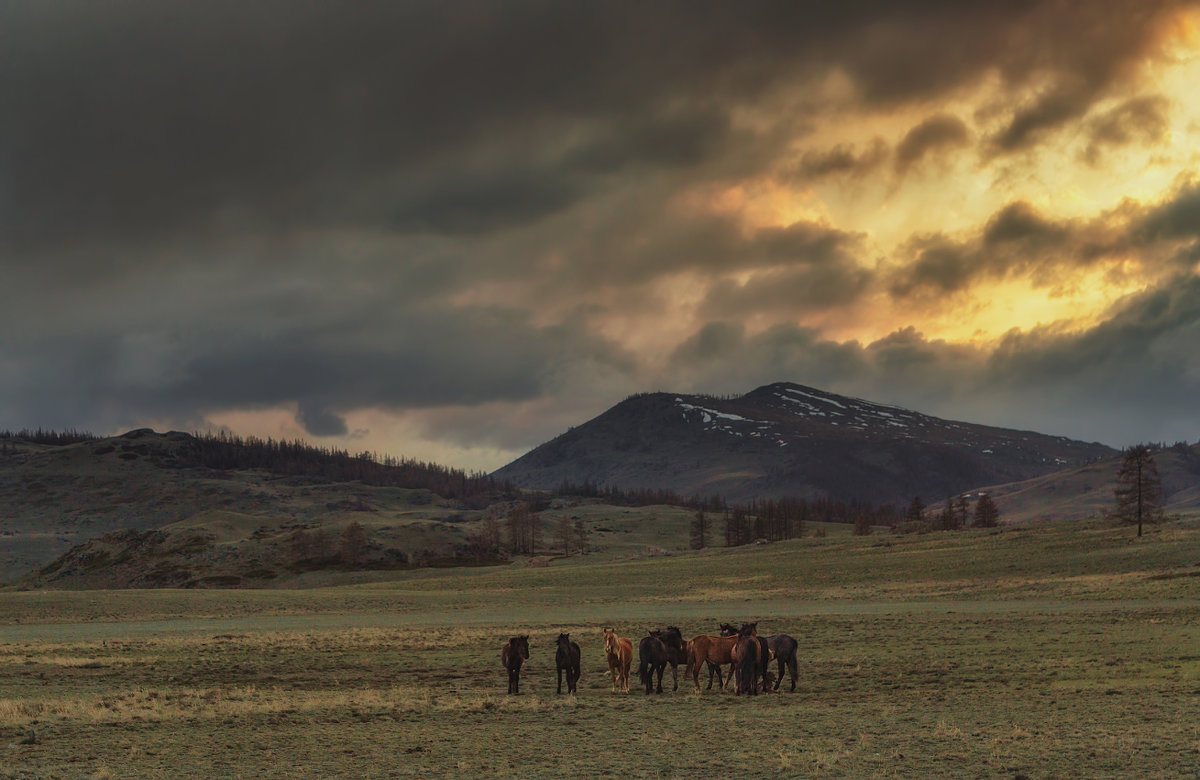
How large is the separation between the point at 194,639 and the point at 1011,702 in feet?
134

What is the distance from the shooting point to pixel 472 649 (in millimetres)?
42812

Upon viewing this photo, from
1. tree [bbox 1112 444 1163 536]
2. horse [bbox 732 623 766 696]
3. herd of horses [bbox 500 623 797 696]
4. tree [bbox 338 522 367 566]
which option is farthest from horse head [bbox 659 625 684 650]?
tree [bbox 338 522 367 566]

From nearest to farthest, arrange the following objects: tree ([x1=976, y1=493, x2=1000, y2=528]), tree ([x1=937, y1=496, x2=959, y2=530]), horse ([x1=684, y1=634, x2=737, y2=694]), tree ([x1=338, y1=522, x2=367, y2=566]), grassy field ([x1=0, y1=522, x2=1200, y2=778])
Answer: grassy field ([x1=0, y1=522, x2=1200, y2=778]), horse ([x1=684, y1=634, x2=737, y2=694]), tree ([x1=976, y1=493, x2=1000, y2=528]), tree ([x1=937, y1=496, x2=959, y2=530]), tree ([x1=338, y1=522, x2=367, y2=566])

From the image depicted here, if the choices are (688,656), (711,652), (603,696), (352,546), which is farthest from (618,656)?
(352,546)

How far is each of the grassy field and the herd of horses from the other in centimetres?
74

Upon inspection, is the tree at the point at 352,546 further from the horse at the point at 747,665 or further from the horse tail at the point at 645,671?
the horse at the point at 747,665

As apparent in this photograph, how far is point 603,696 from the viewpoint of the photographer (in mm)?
28141

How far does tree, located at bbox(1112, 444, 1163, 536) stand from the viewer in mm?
103812

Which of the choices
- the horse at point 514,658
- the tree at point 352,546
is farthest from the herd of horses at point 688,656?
the tree at point 352,546

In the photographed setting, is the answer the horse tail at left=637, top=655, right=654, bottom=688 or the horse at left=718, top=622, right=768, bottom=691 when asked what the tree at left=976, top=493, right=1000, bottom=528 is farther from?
the horse tail at left=637, top=655, right=654, bottom=688

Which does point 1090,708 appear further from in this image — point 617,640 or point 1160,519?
point 1160,519

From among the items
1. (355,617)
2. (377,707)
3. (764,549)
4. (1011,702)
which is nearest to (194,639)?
(355,617)

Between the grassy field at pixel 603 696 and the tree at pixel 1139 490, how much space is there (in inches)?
1392

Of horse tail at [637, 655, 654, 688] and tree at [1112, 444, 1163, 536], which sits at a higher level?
tree at [1112, 444, 1163, 536]
